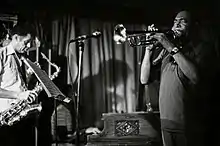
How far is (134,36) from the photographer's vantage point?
1.15 meters

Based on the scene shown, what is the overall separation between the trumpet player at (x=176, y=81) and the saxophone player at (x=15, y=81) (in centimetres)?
49

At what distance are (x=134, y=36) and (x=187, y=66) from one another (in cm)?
22

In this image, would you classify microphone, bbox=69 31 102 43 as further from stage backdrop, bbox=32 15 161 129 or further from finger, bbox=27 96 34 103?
finger, bbox=27 96 34 103

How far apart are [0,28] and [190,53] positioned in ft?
2.39

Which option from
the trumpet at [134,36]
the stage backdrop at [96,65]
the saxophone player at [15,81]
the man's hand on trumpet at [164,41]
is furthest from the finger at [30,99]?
the man's hand on trumpet at [164,41]

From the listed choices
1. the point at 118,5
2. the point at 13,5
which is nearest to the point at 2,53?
the point at 13,5

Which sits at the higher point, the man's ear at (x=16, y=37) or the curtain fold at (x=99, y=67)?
the man's ear at (x=16, y=37)

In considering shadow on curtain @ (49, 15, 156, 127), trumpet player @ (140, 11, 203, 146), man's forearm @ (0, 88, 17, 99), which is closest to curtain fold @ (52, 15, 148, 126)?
shadow on curtain @ (49, 15, 156, 127)

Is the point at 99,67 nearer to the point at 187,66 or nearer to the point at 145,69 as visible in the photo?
the point at 145,69

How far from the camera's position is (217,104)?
1.14m

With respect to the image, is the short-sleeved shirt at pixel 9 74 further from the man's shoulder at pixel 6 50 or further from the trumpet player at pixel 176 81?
the trumpet player at pixel 176 81

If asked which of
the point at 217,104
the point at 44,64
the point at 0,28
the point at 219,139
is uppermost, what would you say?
the point at 0,28

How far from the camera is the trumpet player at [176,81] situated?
42.8 inches

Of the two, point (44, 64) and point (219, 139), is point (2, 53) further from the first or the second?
point (219, 139)
